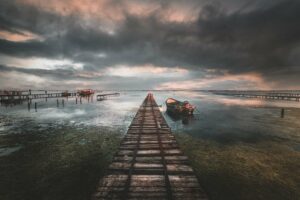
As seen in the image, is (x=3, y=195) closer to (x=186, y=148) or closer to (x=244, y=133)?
(x=186, y=148)

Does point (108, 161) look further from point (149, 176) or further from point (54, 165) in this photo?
point (149, 176)

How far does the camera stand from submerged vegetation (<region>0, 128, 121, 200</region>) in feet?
24.9

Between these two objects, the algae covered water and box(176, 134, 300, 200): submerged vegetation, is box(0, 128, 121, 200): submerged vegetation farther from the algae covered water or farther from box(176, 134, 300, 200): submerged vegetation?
box(176, 134, 300, 200): submerged vegetation

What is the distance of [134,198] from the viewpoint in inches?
226

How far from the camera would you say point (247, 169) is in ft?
32.2

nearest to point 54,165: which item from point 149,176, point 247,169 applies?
point 149,176

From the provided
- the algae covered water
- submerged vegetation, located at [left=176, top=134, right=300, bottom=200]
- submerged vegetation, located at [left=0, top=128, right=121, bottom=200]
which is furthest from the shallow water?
submerged vegetation, located at [left=0, top=128, right=121, bottom=200]

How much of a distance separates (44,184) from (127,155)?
4185 mm

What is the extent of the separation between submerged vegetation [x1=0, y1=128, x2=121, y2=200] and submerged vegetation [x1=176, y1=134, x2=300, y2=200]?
5.93 meters

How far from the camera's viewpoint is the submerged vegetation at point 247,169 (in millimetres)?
7703

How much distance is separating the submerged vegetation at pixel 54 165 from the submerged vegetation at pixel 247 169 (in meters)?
5.93

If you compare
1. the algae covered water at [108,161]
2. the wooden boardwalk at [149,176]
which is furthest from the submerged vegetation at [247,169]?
the wooden boardwalk at [149,176]

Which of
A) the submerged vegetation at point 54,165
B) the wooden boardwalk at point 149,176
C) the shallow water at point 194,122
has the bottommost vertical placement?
the submerged vegetation at point 54,165

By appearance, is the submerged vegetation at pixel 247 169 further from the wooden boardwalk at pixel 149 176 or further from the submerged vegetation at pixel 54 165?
the submerged vegetation at pixel 54 165
